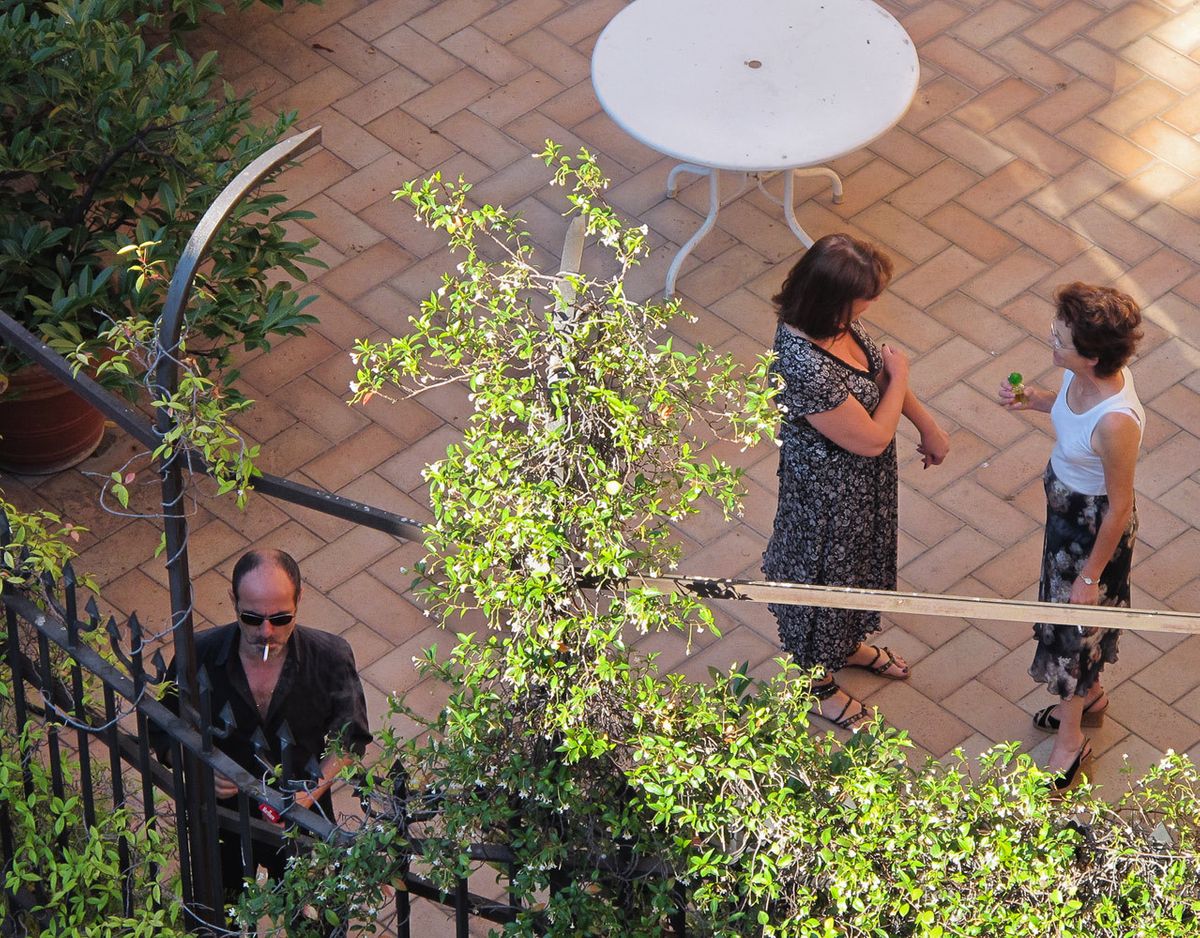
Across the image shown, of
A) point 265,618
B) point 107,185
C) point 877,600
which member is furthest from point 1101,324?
point 107,185

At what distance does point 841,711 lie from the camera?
5.19 metres

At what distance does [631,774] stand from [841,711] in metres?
2.49

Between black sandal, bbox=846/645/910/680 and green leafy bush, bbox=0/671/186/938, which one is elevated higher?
green leafy bush, bbox=0/671/186/938

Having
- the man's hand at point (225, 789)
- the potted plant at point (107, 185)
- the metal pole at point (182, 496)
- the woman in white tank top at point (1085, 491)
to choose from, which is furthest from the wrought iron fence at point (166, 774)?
the woman in white tank top at point (1085, 491)

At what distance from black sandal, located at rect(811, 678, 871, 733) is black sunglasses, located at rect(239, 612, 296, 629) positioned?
6.14 ft

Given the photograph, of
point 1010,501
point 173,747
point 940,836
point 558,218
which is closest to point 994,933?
point 940,836

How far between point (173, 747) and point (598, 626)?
94 centimetres

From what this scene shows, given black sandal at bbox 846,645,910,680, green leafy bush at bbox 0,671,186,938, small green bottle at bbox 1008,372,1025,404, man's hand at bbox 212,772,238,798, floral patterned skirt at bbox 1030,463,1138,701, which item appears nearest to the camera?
green leafy bush at bbox 0,671,186,938

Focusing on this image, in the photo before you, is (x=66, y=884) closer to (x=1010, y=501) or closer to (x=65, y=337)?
(x=65, y=337)

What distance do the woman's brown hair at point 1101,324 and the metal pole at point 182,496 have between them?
235cm

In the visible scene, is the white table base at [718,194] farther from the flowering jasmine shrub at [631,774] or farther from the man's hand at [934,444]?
the flowering jasmine shrub at [631,774]

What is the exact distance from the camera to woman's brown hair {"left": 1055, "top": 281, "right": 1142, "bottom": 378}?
14.3 feet

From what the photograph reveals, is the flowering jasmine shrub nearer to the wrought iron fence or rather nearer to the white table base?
the wrought iron fence

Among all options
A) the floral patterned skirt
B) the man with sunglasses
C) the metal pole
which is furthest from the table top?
the metal pole
